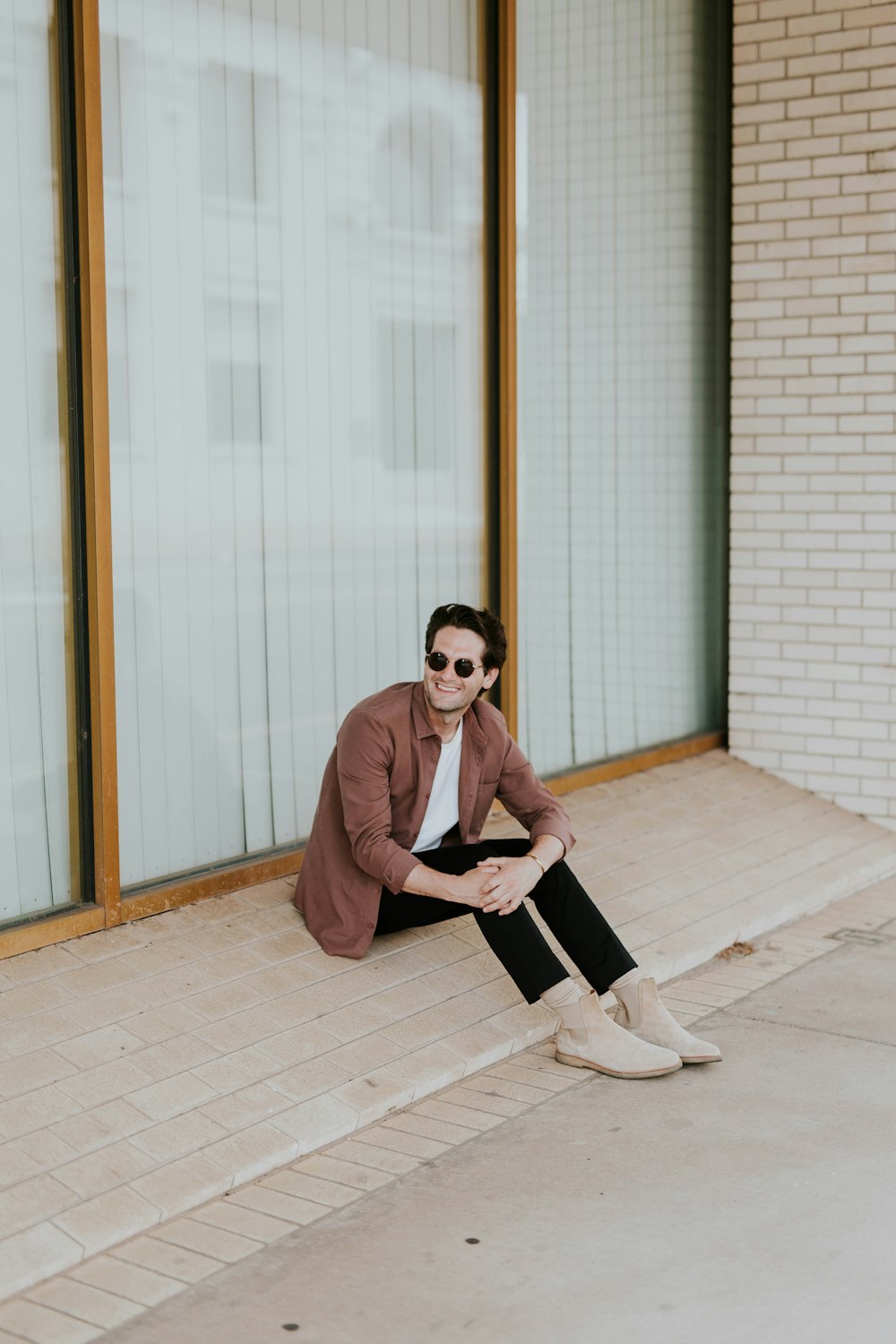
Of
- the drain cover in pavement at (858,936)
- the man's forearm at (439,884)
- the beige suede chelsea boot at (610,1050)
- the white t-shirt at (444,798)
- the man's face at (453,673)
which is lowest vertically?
the drain cover in pavement at (858,936)

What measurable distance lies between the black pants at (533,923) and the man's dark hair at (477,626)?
570 millimetres

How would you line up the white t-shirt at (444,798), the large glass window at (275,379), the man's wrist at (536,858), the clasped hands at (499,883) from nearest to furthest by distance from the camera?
the clasped hands at (499,883) → the man's wrist at (536,858) → the white t-shirt at (444,798) → the large glass window at (275,379)

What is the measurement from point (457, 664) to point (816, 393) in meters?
3.47

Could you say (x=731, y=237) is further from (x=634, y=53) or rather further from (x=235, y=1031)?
(x=235, y=1031)

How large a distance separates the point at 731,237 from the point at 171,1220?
564 cm

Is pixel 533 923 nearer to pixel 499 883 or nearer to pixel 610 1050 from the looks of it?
pixel 499 883

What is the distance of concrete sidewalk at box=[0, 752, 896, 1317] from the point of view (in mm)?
3568

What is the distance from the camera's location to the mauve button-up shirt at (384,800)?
4582mm

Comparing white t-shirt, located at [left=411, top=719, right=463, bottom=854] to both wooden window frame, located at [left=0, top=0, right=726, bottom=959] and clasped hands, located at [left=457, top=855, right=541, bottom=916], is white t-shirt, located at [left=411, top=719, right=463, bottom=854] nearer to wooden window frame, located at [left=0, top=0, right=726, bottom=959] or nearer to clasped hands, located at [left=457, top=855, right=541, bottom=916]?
clasped hands, located at [left=457, top=855, right=541, bottom=916]

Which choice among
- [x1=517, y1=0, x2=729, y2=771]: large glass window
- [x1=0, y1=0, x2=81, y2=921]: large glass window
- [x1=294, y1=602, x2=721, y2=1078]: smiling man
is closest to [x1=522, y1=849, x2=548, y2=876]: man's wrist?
[x1=294, y1=602, x2=721, y2=1078]: smiling man

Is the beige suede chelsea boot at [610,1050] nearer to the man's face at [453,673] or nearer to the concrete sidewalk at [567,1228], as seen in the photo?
the concrete sidewalk at [567,1228]

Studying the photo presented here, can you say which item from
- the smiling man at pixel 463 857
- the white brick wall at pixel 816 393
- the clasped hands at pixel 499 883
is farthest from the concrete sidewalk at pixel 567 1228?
the white brick wall at pixel 816 393

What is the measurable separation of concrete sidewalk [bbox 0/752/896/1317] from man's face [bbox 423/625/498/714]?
88 cm

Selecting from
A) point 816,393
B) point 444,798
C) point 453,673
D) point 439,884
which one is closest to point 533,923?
point 439,884
